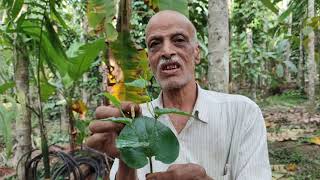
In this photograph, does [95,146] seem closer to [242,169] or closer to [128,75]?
[242,169]

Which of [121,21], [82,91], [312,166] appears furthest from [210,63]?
[82,91]

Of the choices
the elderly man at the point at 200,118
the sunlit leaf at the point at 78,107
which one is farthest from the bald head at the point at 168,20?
the sunlit leaf at the point at 78,107

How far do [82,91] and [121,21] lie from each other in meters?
5.77

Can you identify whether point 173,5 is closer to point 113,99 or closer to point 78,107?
point 113,99

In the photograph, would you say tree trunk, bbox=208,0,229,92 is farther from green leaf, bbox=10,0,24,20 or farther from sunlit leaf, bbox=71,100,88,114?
sunlit leaf, bbox=71,100,88,114

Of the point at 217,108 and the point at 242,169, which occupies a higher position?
the point at 217,108

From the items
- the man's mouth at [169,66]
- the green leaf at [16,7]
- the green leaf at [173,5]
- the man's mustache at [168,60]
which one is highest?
the green leaf at [16,7]

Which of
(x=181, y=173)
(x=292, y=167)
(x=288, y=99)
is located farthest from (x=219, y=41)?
(x=288, y=99)

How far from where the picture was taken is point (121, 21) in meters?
2.65

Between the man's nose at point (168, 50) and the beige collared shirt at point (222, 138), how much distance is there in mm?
227

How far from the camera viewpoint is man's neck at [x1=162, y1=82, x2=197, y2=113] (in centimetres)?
178

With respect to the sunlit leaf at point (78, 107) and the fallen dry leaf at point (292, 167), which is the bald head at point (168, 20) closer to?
the sunlit leaf at point (78, 107)

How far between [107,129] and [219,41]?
1.84 metres

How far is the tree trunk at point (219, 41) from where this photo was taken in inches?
118
